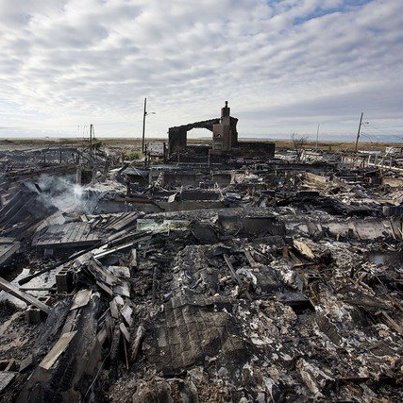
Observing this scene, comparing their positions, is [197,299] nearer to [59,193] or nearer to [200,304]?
[200,304]

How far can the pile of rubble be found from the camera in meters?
3.60

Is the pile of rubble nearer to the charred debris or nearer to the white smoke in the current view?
the charred debris

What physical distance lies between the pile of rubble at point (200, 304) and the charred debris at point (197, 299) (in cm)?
2

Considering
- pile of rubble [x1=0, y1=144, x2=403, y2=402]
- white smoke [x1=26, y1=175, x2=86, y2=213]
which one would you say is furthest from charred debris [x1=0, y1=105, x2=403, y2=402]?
white smoke [x1=26, y1=175, x2=86, y2=213]

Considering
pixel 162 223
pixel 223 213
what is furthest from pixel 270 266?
pixel 162 223

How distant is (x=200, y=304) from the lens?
4.95 metres

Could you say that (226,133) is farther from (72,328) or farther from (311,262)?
(72,328)

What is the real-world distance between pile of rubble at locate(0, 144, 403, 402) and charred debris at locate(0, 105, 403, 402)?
2cm

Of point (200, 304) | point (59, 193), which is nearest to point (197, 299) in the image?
point (200, 304)

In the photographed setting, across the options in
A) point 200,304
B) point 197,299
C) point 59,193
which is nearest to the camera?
point 200,304

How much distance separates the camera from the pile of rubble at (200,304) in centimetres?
360

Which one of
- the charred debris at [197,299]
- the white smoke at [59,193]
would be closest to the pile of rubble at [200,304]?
the charred debris at [197,299]

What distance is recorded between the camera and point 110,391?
11.7 feet

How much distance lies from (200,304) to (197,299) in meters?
0.20
